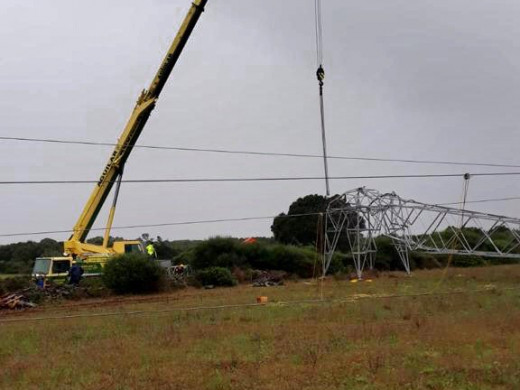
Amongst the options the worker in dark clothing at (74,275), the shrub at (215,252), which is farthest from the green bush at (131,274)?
the shrub at (215,252)

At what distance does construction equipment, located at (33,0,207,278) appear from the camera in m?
27.9

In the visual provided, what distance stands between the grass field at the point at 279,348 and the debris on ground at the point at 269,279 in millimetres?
16676

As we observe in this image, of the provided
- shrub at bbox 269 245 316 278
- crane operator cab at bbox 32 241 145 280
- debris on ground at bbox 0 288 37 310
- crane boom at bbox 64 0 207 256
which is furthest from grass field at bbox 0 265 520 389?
shrub at bbox 269 245 316 278

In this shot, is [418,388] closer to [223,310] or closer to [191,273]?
[223,310]

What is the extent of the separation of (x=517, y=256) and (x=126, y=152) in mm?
20656

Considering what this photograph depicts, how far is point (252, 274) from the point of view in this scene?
129 feet

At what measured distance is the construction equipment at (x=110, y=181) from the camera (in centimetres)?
2789

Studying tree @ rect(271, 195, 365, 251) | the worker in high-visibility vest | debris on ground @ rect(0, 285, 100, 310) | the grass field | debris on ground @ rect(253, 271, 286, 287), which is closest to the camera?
the grass field

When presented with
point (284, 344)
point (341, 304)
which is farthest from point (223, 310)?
point (284, 344)

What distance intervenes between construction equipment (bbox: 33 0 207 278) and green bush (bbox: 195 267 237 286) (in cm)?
493

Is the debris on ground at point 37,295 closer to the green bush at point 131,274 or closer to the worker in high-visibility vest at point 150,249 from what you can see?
the green bush at point 131,274

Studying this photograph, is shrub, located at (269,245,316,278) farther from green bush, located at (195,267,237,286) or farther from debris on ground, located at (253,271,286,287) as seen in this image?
green bush, located at (195,267,237,286)

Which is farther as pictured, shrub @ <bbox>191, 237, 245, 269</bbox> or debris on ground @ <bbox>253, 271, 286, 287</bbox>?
shrub @ <bbox>191, 237, 245, 269</bbox>

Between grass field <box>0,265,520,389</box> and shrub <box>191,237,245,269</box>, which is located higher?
shrub <box>191,237,245,269</box>
